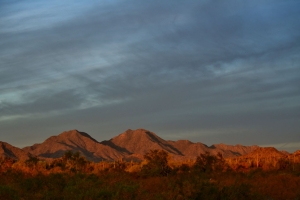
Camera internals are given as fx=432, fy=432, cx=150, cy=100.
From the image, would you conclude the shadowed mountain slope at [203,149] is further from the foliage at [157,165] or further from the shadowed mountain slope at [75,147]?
the foliage at [157,165]

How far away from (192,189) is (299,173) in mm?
22356

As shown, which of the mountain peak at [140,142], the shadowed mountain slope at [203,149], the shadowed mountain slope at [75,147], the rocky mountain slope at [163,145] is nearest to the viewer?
the shadowed mountain slope at [75,147]

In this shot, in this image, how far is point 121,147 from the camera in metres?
150

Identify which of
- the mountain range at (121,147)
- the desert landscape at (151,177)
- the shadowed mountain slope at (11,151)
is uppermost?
the mountain range at (121,147)

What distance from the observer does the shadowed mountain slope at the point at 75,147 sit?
429ft

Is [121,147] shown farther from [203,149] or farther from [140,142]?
[203,149]

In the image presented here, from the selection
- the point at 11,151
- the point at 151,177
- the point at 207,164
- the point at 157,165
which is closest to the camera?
the point at 151,177

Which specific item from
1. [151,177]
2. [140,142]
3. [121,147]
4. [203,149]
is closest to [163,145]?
[140,142]

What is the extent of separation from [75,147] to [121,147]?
1966 cm

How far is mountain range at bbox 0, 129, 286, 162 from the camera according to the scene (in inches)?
5157

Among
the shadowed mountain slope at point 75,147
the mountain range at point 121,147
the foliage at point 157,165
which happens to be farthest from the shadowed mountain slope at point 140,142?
the foliage at point 157,165

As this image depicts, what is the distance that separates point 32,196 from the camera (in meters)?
22.5

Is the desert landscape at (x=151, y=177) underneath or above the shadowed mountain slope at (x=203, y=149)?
underneath

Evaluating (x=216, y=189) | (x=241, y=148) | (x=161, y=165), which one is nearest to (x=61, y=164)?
(x=161, y=165)
